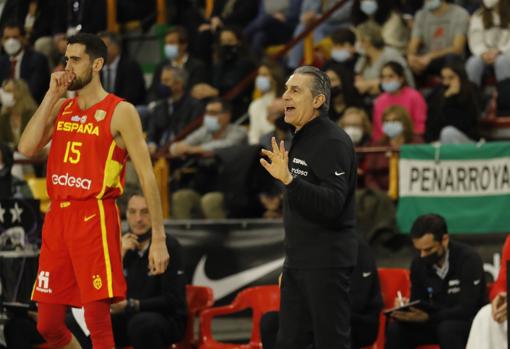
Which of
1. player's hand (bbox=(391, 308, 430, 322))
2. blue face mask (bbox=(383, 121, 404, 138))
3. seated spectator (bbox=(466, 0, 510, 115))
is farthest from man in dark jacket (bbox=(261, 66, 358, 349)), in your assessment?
seated spectator (bbox=(466, 0, 510, 115))

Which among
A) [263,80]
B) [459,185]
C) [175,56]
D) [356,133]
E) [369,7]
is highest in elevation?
[369,7]

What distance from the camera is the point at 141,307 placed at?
9695mm

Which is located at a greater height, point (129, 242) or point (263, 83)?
point (263, 83)

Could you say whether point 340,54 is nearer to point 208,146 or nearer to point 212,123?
point 212,123

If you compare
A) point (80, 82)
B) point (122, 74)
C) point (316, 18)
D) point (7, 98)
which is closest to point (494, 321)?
point (80, 82)

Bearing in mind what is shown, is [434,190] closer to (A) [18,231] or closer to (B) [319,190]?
(A) [18,231]

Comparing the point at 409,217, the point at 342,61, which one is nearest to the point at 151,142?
the point at 342,61

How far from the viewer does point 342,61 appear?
13.8 metres

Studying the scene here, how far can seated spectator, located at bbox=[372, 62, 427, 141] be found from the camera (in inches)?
500

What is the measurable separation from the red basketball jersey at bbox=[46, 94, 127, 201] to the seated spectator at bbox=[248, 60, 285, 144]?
19.0ft

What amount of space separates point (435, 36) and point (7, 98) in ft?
15.2

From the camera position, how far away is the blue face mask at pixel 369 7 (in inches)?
569

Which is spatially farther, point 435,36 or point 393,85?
point 435,36

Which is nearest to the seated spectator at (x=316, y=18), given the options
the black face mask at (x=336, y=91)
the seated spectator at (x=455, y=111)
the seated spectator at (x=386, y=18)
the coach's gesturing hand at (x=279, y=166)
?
the seated spectator at (x=386, y=18)
